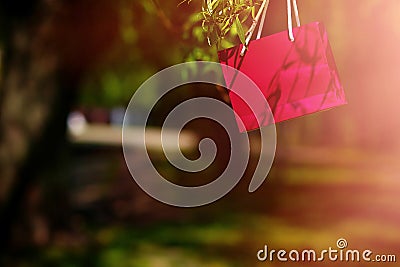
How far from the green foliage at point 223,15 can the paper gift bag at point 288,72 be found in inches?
7.6

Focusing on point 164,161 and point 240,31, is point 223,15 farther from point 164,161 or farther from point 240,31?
point 164,161

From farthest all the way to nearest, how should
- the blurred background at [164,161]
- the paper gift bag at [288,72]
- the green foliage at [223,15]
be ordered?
the blurred background at [164,161] → the green foliage at [223,15] → the paper gift bag at [288,72]

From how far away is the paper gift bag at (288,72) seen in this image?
2.80m

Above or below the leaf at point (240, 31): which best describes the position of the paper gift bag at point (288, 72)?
below

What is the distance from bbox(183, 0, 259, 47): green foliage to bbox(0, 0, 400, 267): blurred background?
0.94 ft

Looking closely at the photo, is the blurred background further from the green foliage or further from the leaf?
the leaf

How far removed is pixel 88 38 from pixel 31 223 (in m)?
2.40

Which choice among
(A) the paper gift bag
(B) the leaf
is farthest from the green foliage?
(A) the paper gift bag

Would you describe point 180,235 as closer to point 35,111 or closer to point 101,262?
point 101,262

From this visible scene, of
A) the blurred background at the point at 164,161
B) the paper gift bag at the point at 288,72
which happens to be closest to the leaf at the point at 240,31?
the paper gift bag at the point at 288,72

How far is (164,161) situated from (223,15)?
37.7 ft

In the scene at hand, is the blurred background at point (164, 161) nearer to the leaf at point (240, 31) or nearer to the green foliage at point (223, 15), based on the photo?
the green foliage at point (223, 15)

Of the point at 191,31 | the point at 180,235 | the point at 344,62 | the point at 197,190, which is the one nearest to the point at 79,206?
the point at 180,235

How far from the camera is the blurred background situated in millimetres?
4883
